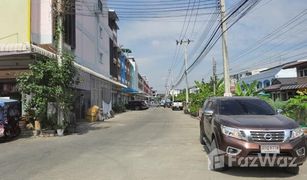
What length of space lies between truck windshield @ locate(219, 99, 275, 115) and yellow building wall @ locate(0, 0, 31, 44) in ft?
50.9

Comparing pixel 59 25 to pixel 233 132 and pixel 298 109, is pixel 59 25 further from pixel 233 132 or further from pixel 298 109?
pixel 233 132

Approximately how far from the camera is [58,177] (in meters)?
9.28

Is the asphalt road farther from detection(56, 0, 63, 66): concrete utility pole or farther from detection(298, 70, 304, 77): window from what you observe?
detection(298, 70, 304, 77): window

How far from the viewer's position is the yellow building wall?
23.7m

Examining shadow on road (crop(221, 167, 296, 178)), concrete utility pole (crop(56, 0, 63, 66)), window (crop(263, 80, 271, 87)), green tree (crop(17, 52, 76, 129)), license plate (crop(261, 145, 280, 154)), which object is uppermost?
concrete utility pole (crop(56, 0, 63, 66))

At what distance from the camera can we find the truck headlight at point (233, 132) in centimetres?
911

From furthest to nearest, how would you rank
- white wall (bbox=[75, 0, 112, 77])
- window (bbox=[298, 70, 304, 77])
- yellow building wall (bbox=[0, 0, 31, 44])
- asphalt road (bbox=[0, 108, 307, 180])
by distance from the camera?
window (bbox=[298, 70, 304, 77]) < white wall (bbox=[75, 0, 112, 77]) < yellow building wall (bbox=[0, 0, 31, 44]) < asphalt road (bbox=[0, 108, 307, 180])

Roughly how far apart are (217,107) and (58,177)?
4780mm

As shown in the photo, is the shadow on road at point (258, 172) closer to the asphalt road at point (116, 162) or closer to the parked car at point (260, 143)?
the asphalt road at point (116, 162)

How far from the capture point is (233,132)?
30.4 ft

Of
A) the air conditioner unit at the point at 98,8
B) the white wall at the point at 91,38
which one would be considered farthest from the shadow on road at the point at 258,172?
the air conditioner unit at the point at 98,8

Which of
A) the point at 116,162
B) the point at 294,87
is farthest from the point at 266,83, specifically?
the point at 116,162

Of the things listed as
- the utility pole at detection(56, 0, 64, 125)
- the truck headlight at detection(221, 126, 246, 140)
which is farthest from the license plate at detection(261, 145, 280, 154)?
the utility pole at detection(56, 0, 64, 125)

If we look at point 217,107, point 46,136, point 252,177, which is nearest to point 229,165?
point 252,177
